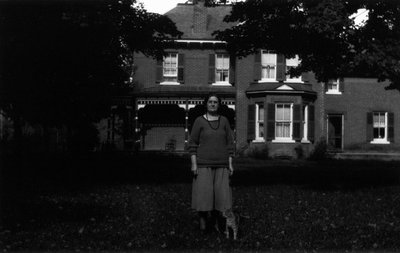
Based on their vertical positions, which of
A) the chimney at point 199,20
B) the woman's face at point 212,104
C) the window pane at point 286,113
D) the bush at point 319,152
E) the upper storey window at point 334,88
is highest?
the chimney at point 199,20

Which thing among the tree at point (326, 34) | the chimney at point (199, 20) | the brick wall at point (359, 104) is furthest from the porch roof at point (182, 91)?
the tree at point (326, 34)

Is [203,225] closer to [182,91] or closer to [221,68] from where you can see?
[182,91]

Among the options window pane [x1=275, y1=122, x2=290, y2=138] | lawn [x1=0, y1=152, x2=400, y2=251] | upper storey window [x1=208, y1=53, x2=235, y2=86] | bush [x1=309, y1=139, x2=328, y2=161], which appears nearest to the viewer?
lawn [x1=0, y1=152, x2=400, y2=251]

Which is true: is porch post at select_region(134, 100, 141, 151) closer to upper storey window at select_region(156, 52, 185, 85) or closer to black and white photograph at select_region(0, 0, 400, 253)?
black and white photograph at select_region(0, 0, 400, 253)

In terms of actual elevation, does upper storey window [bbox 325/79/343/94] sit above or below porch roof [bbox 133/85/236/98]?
above

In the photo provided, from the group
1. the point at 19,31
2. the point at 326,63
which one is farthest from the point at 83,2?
the point at 326,63

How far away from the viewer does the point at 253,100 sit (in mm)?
28953

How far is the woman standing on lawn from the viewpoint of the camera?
6.65 meters

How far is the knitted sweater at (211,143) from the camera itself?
264 inches

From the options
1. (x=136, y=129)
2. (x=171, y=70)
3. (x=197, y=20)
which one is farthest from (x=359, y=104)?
(x=136, y=129)

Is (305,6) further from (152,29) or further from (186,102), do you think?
(186,102)

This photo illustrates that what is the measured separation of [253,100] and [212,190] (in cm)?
2256

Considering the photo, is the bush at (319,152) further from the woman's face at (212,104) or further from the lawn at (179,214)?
the woman's face at (212,104)

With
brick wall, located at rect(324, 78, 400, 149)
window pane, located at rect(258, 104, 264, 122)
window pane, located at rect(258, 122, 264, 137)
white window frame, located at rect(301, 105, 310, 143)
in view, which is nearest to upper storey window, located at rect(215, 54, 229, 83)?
window pane, located at rect(258, 104, 264, 122)
